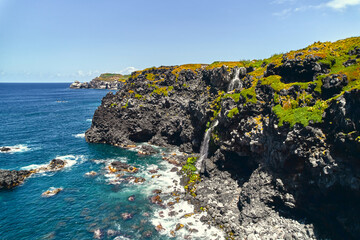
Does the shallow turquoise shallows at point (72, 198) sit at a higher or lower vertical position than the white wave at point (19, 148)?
lower

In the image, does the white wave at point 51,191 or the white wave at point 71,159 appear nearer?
the white wave at point 51,191

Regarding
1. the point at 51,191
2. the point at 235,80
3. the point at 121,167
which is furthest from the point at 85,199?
the point at 235,80

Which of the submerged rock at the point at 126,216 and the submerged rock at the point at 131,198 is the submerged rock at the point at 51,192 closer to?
the submerged rock at the point at 131,198

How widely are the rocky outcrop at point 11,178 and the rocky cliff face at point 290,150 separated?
137 feet

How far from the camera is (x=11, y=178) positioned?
49344 millimetres

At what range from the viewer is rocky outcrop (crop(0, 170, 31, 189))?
48.1m

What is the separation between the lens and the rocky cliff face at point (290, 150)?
90.7ft

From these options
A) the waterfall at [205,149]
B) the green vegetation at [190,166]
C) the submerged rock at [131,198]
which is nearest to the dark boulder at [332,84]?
the waterfall at [205,149]

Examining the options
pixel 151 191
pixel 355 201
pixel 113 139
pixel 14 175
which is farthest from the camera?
pixel 113 139

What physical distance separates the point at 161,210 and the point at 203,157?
19279 millimetres

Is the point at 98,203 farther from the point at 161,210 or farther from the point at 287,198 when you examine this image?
the point at 287,198

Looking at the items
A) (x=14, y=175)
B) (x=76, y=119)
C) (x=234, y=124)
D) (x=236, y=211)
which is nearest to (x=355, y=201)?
(x=236, y=211)

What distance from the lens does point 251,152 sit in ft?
143

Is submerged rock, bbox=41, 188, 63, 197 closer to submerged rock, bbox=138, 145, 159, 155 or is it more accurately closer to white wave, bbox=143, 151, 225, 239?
Answer: white wave, bbox=143, 151, 225, 239
